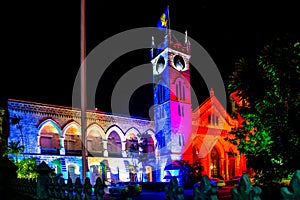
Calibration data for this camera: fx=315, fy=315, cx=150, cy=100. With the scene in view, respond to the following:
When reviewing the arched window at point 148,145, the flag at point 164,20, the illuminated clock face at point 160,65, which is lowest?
the arched window at point 148,145

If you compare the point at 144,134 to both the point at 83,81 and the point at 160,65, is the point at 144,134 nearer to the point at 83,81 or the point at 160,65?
the point at 160,65

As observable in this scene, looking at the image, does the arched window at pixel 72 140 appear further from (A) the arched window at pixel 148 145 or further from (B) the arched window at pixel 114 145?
(A) the arched window at pixel 148 145

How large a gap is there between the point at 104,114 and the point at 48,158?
23.8 ft

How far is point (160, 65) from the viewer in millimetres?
35906

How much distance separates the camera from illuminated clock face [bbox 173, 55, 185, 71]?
115 ft

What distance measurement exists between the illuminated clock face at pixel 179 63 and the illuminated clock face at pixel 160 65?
51.2 inches

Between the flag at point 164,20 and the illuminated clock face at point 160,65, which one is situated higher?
the flag at point 164,20

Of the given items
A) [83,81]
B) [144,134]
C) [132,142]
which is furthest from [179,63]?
[83,81]

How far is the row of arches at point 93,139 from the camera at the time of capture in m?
30.2

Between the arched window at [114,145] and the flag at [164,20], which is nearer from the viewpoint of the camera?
the arched window at [114,145]

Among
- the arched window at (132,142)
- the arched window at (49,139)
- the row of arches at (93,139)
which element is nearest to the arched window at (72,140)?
the row of arches at (93,139)

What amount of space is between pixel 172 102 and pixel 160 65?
4.97 metres

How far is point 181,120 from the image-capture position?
112ft

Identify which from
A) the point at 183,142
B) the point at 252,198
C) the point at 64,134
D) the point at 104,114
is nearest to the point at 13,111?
the point at 64,134
